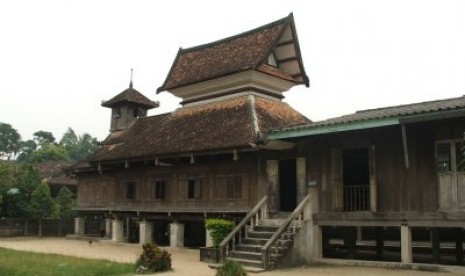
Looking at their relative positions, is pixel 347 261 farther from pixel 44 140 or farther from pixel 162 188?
pixel 44 140

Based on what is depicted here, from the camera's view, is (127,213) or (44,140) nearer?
(127,213)

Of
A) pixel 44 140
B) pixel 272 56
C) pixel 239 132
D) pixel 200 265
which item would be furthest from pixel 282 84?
pixel 44 140

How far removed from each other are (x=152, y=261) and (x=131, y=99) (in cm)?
2256

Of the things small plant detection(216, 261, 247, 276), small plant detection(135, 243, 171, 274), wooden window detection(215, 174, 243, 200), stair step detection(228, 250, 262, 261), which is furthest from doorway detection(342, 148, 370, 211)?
small plant detection(135, 243, 171, 274)

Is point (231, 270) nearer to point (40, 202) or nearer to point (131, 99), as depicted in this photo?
point (40, 202)

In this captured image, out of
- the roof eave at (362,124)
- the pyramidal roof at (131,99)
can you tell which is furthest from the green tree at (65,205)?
the roof eave at (362,124)

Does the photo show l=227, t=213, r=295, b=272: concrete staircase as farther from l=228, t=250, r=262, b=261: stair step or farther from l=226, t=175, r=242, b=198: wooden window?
l=226, t=175, r=242, b=198: wooden window

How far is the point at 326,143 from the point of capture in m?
19.1

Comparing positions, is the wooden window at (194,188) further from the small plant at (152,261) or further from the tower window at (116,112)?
the tower window at (116,112)

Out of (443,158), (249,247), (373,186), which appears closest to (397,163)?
(373,186)

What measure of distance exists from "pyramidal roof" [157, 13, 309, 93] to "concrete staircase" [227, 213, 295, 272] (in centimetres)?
819

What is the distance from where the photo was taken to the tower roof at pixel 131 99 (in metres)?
36.6

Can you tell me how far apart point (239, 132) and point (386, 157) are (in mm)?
6416

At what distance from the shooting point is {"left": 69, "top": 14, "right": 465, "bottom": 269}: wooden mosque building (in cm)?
1658
